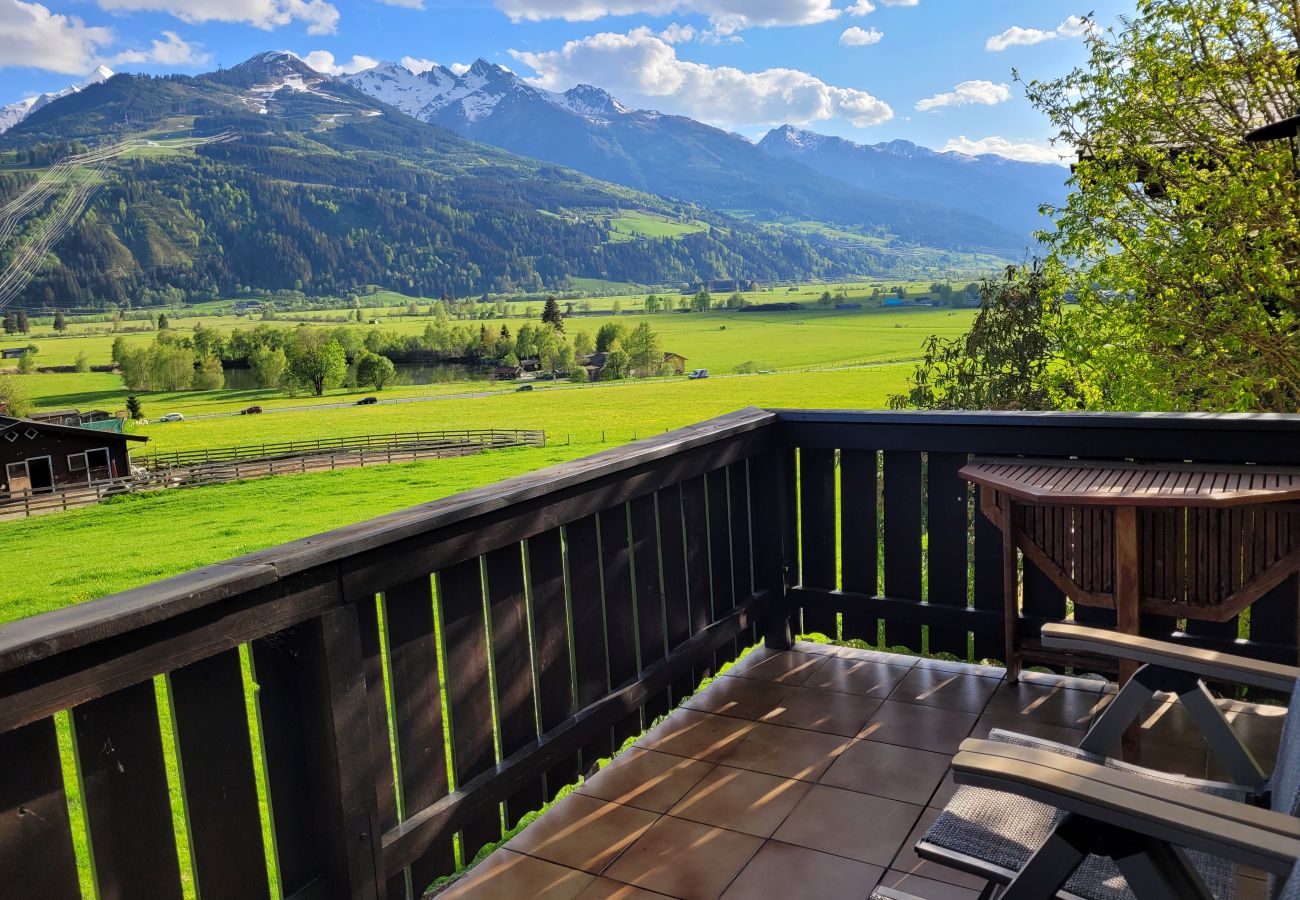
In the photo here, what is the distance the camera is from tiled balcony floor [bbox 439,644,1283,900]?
6.39 feet

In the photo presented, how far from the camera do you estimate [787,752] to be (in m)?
2.51

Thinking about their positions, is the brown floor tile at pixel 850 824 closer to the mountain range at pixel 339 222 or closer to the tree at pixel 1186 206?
the tree at pixel 1186 206

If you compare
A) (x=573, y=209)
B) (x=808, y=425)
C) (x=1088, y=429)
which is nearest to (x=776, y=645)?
(x=808, y=425)

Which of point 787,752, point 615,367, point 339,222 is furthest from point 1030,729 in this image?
point 339,222

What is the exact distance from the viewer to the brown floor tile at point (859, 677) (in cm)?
290

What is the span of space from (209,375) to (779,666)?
60.5 metres

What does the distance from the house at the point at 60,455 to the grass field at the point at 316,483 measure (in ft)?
12.3

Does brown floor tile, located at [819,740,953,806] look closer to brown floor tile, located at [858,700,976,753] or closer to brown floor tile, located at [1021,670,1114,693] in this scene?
brown floor tile, located at [858,700,976,753]

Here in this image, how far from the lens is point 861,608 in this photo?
10.4ft

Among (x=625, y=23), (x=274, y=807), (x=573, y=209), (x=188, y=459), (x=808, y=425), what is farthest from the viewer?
(x=625, y=23)

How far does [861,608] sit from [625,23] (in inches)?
7641

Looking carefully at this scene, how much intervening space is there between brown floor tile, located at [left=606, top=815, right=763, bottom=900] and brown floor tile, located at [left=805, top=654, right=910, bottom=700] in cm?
91

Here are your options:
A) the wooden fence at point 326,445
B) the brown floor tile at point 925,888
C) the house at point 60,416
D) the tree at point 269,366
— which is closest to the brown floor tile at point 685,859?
the brown floor tile at point 925,888

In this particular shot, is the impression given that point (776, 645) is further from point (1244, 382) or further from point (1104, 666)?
point (1244, 382)
